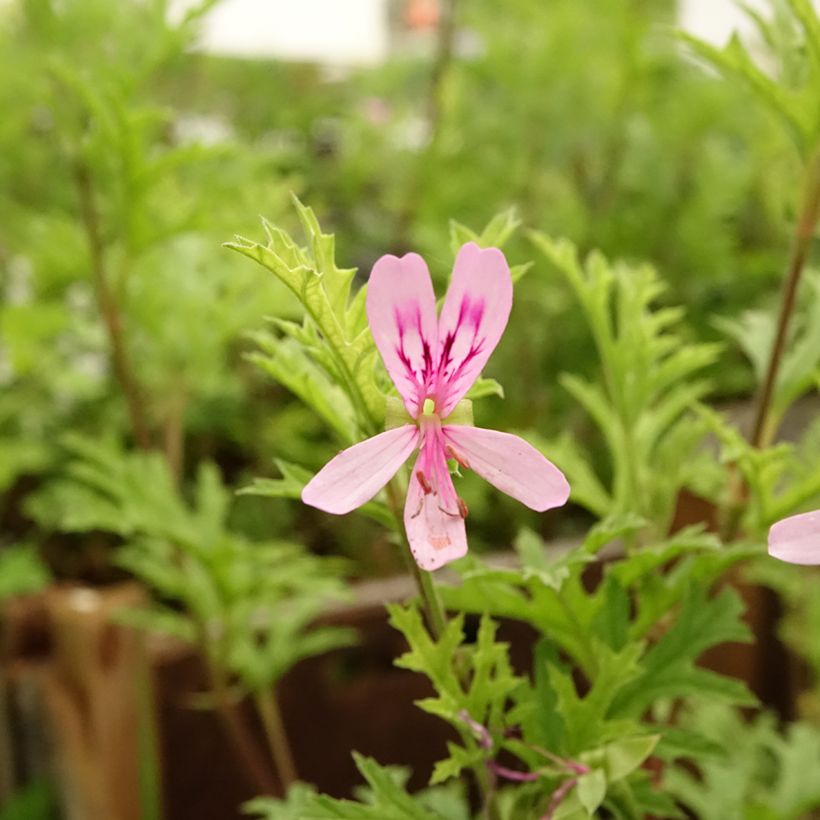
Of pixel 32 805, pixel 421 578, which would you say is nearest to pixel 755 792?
pixel 421 578

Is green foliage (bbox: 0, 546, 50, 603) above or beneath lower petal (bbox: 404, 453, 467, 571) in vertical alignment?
beneath

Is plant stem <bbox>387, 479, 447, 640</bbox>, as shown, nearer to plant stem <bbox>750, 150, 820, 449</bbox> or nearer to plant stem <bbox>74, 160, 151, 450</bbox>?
plant stem <bbox>750, 150, 820, 449</bbox>

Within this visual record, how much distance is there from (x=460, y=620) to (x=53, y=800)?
88cm

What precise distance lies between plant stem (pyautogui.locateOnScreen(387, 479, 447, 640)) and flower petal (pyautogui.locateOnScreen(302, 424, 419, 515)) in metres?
0.05

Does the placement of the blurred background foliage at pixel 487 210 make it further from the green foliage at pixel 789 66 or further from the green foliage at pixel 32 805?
the green foliage at pixel 789 66

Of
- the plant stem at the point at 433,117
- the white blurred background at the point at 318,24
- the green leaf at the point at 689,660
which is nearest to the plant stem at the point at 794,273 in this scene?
the green leaf at the point at 689,660

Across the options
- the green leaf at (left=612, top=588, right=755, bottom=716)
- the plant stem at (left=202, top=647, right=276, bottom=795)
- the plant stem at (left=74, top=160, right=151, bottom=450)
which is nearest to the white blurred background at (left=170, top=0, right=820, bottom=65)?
the plant stem at (left=74, top=160, right=151, bottom=450)

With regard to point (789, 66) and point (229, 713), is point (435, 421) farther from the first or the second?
point (229, 713)

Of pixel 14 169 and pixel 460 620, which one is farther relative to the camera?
pixel 14 169

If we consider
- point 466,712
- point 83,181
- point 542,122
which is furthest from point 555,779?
point 542,122

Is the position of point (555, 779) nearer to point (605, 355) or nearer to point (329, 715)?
point (605, 355)

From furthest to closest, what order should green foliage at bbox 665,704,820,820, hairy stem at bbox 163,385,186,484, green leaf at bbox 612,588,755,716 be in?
hairy stem at bbox 163,385,186,484 < green foliage at bbox 665,704,820,820 < green leaf at bbox 612,588,755,716

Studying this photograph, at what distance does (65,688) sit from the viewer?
986mm

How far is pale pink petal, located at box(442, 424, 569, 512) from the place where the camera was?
288 mm
